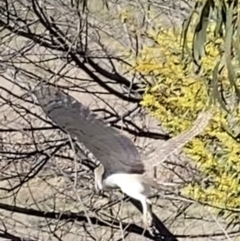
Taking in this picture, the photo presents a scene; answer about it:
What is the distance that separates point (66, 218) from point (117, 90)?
739 millimetres

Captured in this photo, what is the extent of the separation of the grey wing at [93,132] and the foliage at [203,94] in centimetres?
44

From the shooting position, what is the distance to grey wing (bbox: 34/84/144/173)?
234 cm

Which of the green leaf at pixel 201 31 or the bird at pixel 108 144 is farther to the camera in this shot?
the green leaf at pixel 201 31

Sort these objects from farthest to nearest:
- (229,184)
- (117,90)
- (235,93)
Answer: (117,90) < (229,184) < (235,93)

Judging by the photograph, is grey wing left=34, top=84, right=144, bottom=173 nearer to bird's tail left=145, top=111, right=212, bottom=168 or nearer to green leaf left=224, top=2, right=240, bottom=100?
bird's tail left=145, top=111, right=212, bottom=168

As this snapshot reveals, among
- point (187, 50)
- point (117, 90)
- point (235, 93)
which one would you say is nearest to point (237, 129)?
point (235, 93)

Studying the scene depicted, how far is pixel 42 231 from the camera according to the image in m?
4.42

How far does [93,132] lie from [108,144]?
0.06 m

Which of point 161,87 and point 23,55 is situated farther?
point 23,55

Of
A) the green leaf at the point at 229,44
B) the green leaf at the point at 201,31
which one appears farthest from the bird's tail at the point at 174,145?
the green leaf at the point at 201,31

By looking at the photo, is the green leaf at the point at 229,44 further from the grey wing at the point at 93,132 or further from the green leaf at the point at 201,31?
the grey wing at the point at 93,132

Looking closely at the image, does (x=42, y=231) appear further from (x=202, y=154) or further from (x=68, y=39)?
(x=202, y=154)

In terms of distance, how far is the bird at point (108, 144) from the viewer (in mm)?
2350

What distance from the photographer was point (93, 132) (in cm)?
233
